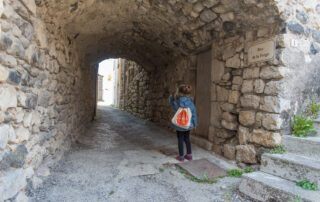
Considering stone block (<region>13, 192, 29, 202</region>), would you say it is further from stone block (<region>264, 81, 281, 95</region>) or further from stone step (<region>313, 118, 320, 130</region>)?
stone step (<region>313, 118, 320, 130</region>)

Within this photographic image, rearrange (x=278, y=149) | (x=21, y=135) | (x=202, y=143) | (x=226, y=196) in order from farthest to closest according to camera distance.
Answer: (x=202, y=143) → (x=278, y=149) → (x=226, y=196) → (x=21, y=135)

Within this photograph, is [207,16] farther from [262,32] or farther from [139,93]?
[139,93]

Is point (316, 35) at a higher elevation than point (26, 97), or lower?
higher

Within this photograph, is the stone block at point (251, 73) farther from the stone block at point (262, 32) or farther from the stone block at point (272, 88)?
the stone block at point (262, 32)

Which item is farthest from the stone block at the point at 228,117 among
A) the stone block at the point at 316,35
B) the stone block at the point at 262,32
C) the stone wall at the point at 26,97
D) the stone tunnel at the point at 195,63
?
the stone wall at the point at 26,97

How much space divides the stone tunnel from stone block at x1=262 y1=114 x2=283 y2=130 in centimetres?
1

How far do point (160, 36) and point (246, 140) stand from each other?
287 cm

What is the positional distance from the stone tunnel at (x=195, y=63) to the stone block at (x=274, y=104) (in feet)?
A: 0.04

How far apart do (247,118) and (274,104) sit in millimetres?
439

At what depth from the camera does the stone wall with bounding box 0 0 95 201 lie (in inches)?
58.3

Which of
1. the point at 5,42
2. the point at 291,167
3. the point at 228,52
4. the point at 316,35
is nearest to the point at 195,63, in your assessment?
the point at 228,52

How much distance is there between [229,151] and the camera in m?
3.09

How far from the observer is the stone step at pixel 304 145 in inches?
87.4

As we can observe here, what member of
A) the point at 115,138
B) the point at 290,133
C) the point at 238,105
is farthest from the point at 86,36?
the point at 290,133
